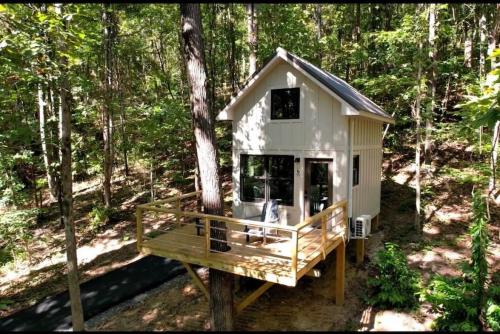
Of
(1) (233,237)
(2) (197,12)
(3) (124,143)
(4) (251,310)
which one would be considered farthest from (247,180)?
(3) (124,143)

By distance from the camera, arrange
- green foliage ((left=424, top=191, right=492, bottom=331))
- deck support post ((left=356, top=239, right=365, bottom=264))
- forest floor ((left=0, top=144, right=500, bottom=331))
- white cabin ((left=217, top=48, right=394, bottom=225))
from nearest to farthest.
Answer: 1. green foliage ((left=424, top=191, right=492, bottom=331))
2. forest floor ((left=0, top=144, right=500, bottom=331))
3. white cabin ((left=217, top=48, right=394, bottom=225))
4. deck support post ((left=356, top=239, right=365, bottom=264))

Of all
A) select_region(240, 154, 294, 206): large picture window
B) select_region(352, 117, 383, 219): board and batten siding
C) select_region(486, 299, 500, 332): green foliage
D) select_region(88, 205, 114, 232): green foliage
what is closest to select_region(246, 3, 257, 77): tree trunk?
select_region(240, 154, 294, 206): large picture window

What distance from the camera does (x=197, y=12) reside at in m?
6.33

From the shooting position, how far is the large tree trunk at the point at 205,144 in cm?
634

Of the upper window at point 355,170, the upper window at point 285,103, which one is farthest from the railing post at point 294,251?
the upper window at point 285,103

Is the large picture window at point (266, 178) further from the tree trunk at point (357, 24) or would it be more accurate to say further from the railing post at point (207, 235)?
the tree trunk at point (357, 24)

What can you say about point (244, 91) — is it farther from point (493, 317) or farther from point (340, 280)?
point (493, 317)

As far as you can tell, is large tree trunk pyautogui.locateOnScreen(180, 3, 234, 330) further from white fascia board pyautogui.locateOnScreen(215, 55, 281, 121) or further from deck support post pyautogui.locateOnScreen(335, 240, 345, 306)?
white fascia board pyautogui.locateOnScreen(215, 55, 281, 121)

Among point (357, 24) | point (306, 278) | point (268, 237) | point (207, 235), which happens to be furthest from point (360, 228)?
point (357, 24)

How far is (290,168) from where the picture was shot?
9336 millimetres

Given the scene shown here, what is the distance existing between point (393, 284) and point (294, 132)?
4.68 m

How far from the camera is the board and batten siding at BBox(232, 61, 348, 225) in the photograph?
8594mm

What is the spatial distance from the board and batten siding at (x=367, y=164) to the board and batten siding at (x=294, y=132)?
0.62 m

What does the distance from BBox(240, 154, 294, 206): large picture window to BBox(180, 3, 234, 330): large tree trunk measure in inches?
116
